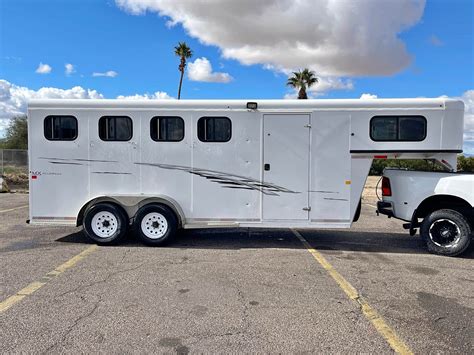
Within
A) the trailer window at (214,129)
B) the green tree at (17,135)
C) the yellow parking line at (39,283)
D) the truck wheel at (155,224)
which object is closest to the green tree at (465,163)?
the trailer window at (214,129)

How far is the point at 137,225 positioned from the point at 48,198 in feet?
5.92

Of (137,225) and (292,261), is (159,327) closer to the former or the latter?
(292,261)

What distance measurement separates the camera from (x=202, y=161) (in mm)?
7215

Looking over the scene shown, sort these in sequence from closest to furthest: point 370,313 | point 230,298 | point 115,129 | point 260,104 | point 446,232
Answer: point 370,313 → point 230,298 → point 446,232 → point 260,104 → point 115,129

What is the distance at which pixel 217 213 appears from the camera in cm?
726

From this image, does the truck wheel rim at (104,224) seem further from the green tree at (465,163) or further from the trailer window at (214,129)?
the green tree at (465,163)

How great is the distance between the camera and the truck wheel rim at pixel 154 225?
716 centimetres

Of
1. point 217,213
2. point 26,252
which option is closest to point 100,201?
point 26,252

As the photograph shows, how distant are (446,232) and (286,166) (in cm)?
301

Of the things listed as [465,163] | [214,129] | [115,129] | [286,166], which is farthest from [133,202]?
[465,163]

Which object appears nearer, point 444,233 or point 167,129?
point 444,233

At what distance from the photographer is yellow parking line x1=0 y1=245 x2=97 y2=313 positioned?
4348 millimetres

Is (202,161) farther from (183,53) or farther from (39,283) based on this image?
(183,53)

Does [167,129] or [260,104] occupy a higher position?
[260,104]
